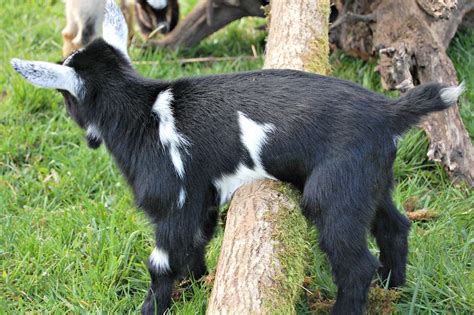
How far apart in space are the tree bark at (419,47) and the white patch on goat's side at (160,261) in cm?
170

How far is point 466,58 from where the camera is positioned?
520 centimetres

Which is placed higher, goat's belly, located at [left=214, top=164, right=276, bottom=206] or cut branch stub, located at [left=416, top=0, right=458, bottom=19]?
cut branch stub, located at [left=416, top=0, right=458, bottom=19]

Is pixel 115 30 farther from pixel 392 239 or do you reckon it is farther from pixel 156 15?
pixel 156 15

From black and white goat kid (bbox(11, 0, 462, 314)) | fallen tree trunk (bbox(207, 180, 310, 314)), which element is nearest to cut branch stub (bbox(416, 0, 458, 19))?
black and white goat kid (bbox(11, 0, 462, 314))

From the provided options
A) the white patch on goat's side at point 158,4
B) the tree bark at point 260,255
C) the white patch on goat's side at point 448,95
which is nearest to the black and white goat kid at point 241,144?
the white patch on goat's side at point 448,95

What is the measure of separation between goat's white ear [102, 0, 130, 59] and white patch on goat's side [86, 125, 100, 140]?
0.38 meters

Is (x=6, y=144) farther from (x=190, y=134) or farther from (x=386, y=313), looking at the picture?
(x=386, y=313)

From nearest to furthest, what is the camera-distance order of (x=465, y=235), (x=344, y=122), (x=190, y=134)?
1. (x=344, y=122)
2. (x=190, y=134)
3. (x=465, y=235)

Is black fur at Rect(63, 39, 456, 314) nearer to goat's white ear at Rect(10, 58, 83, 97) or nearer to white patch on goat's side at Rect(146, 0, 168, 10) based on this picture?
goat's white ear at Rect(10, 58, 83, 97)

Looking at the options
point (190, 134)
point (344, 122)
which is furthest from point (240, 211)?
point (344, 122)

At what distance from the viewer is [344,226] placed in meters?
2.79

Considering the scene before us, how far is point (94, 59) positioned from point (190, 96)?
18.4 inches

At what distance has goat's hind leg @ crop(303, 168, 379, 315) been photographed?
2797 millimetres

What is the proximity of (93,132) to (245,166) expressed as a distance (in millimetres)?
732
